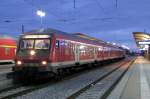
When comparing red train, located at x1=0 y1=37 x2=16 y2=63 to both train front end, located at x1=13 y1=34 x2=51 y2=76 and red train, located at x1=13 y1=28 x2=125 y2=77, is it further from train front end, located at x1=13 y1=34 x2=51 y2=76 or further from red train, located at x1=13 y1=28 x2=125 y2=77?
train front end, located at x1=13 y1=34 x2=51 y2=76

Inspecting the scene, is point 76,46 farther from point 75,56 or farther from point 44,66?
point 44,66

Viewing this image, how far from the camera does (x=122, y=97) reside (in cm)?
1642

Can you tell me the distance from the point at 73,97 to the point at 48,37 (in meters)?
7.50

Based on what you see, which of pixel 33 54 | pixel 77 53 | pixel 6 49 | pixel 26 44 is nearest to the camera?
pixel 33 54

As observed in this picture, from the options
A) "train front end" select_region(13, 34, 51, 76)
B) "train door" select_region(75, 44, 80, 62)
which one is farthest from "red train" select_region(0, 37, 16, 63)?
"train front end" select_region(13, 34, 51, 76)

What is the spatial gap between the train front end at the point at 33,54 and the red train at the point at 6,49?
84.6 feet

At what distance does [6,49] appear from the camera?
1976 inches

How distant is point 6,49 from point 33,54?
91.9 feet

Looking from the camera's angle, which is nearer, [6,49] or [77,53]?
[77,53]

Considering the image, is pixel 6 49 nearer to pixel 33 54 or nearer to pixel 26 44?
pixel 26 44

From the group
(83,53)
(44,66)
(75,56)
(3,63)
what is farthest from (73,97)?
(3,63)

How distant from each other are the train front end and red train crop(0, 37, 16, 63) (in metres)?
25.8

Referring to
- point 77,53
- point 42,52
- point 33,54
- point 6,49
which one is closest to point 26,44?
point 33,54

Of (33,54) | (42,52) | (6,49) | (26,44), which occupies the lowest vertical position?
(33,54)
